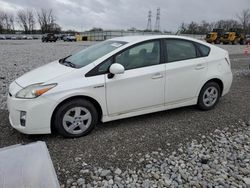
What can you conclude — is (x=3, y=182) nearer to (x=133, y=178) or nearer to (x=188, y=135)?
(x=133, y=178)

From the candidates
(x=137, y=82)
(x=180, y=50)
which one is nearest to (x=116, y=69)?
(x=137, y=82)

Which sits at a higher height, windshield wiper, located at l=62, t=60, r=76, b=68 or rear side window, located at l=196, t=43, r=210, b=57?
rear side window, located at l=196, t=43, r=210, b=57

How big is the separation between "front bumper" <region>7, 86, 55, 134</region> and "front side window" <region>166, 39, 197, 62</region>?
2181mm

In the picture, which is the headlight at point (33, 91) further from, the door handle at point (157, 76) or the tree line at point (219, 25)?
the tree line at point (219, 25)

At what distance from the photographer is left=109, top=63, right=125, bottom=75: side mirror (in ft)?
10.9

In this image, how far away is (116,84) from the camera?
345 cm

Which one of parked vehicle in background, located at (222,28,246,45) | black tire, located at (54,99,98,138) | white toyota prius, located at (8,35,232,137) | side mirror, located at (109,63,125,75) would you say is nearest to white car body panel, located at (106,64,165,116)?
white toyota prius, located at (8,35,232,137)

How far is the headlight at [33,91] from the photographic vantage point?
307 centimetres

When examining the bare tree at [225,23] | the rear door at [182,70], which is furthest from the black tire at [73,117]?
the bare tree at [225,23]

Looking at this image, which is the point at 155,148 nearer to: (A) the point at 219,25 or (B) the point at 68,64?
(B) the point at 68,64

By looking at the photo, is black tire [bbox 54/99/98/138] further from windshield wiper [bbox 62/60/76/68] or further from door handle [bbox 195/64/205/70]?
door handle [bbox 195/64/205/70]

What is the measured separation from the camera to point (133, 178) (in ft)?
8.41

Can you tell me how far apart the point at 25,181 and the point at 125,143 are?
5.80ft

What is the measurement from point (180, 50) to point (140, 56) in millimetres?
855
